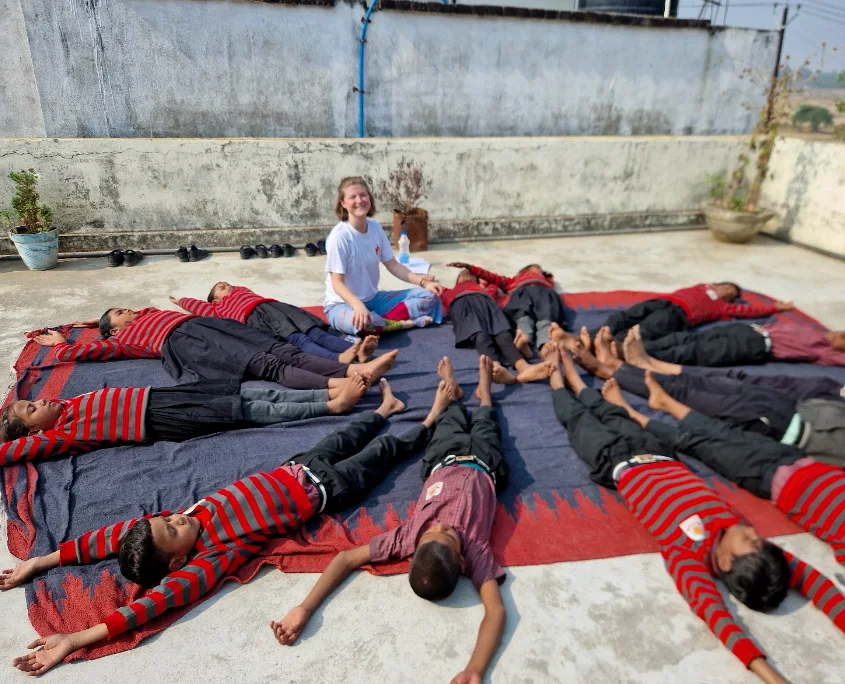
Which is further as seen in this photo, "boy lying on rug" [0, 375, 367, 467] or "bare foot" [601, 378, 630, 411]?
"bare foot" [601, 378, 630, 411]

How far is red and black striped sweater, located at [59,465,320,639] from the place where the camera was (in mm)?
2203

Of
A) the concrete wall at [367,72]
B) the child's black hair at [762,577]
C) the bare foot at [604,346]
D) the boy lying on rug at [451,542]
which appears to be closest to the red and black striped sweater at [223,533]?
the boy lying on rug at [451,542]

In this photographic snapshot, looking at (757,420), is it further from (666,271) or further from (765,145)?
(765,145)

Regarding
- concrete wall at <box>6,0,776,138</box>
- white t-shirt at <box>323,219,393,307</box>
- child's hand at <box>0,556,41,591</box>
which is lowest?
child's hand at <box>0,556,41,591</box>

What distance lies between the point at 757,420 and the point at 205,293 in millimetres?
4397

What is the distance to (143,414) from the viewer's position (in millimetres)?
3064

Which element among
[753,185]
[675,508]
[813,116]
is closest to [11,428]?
[675,508]

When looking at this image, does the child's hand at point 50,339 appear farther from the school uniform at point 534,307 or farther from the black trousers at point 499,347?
the school uniform at point 534,307

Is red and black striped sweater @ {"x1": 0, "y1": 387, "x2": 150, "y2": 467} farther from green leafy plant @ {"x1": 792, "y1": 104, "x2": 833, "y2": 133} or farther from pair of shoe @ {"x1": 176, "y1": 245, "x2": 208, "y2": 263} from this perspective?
green leafy plant @ {"x1": 792, "y1": 104, "x2": 833, "y2": 133}

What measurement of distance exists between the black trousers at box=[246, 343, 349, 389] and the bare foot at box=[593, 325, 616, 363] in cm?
171

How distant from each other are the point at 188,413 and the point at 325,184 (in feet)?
13.3

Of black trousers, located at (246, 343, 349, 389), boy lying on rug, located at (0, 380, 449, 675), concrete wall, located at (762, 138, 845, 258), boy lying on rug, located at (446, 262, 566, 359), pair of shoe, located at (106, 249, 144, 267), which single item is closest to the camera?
boy lying on rug, located at (0, 380, 449, 675)

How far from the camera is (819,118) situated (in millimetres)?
25797

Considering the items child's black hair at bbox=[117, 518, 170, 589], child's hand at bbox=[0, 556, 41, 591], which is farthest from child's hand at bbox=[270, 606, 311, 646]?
child's hand at bbox=[0, 556, 41, 591]
